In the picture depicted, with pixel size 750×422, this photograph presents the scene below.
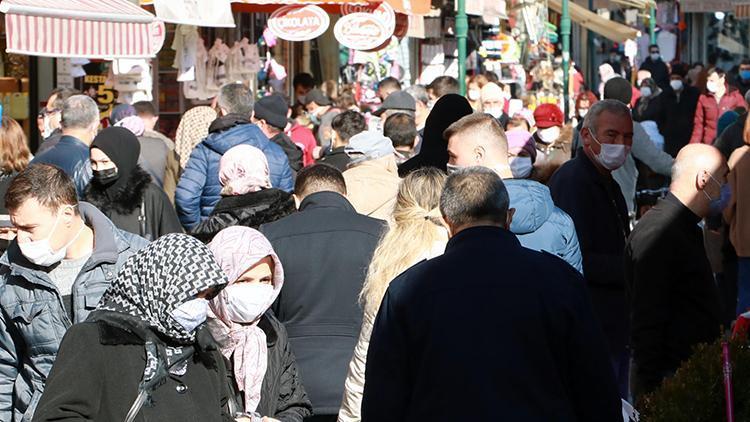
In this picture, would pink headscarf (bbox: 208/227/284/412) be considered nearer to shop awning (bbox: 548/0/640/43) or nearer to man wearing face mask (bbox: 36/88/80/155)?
→ man wearing face mask (bbox: 36/88/80/155)

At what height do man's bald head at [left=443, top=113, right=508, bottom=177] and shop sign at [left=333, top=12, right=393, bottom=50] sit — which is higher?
shop sign at [left=333, top=12, right=393, bottom=50]

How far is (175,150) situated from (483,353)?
28.2 feet

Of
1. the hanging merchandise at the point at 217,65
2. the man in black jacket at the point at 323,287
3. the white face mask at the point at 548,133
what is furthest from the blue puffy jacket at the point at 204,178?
the hanging merchandise at the point at 217,65

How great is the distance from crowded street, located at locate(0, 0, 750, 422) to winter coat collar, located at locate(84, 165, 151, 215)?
0.05ft

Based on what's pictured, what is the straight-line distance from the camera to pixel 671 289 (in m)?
6.58

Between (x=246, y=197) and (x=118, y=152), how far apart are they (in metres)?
→ 1.26

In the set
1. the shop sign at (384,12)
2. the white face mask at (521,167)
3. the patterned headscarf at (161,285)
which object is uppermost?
the shop sign at (384,12)

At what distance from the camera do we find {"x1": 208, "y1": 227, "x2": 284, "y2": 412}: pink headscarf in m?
5.37

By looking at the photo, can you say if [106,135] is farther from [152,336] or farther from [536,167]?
[152,336]

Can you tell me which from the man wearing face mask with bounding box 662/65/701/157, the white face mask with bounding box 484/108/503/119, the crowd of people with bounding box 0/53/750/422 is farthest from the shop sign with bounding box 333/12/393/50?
the man wearing face mask with bounding box 662/65/701/157

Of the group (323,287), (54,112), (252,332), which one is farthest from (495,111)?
(252,332)

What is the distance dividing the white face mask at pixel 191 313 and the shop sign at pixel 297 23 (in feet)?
35.0

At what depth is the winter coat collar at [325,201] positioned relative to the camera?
22.9 feet

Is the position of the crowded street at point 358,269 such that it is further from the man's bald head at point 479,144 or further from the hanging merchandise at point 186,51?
the hanging merchandise at point 186,51
